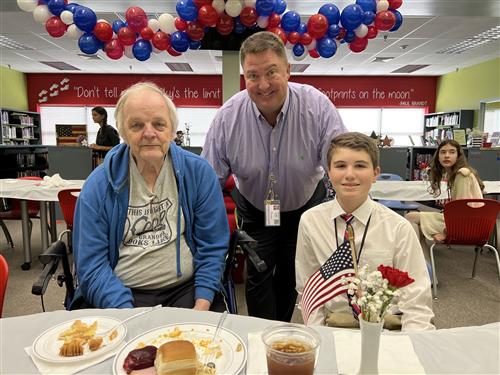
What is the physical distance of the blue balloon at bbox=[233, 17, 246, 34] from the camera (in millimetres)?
4727

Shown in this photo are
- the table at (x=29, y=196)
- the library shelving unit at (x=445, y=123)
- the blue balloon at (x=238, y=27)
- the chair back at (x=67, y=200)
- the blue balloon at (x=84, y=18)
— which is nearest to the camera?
the chair back at (x=67, y=200)

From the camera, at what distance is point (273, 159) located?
84.1 inches

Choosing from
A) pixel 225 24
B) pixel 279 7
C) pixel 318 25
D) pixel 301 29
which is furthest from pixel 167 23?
pixel 318 25

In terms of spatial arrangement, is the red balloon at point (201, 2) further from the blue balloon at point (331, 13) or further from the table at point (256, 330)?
the table at point (256, 330)

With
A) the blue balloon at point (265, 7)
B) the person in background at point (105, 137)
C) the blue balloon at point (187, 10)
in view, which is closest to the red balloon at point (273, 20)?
→ the blue balloon at point (265, 7)

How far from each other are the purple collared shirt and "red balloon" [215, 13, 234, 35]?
2.75 m

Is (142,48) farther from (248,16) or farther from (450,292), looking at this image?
(450,292)

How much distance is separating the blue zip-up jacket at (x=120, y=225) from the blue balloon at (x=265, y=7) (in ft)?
10.6

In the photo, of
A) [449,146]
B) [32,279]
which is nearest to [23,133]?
[32,279]

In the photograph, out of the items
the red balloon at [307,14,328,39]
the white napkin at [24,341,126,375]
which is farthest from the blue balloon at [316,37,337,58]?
the white napkin at [24,341,126,375]

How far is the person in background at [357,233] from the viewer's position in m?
1.45

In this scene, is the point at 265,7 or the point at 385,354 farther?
the point at 265,7

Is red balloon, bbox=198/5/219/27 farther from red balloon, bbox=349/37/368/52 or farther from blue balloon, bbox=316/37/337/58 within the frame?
red balloon, bbox=349/37/368/52

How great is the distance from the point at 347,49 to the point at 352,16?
161 inches
